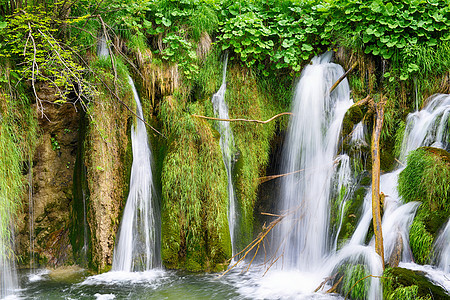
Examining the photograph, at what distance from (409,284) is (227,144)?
314 centimetres

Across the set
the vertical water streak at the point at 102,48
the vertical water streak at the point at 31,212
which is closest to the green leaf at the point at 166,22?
the vertical water streak at the point at 102,48

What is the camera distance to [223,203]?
4.96m

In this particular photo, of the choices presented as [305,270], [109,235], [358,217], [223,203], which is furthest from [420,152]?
[109,235]

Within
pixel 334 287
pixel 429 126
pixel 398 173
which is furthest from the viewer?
pixel 429 126

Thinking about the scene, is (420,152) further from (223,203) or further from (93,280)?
(93,280)

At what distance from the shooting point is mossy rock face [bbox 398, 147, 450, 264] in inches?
137

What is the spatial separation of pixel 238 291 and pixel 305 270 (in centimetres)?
99

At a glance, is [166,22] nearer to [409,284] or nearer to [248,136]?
[248,136]

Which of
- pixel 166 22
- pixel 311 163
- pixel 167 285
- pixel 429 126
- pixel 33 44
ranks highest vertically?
pixel 166 22

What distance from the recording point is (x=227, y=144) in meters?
5.45

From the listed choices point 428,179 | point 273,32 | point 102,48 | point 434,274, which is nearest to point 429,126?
point 428,179

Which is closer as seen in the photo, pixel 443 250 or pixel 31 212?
pixel 443 250

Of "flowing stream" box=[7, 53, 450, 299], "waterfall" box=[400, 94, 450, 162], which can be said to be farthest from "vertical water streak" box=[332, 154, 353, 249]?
"waterfall" box=[400, 94, 450, 162]

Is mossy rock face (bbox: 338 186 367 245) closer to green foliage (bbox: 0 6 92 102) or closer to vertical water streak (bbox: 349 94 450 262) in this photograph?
vertical water streak (bbox: 349 94 450 262)
